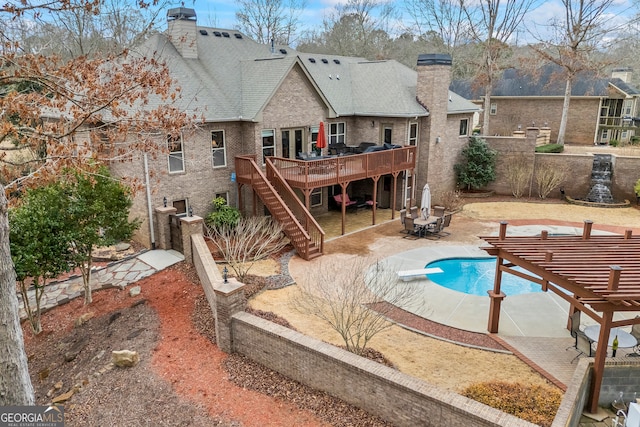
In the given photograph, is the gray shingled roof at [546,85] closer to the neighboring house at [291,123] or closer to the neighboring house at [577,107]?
the neighboring house at [577,107]

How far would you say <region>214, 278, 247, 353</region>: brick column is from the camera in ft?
34.4

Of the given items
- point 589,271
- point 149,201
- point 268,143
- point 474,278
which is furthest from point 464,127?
point 589,271

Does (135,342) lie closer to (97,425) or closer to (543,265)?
(97,425)

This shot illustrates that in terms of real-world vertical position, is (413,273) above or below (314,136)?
below

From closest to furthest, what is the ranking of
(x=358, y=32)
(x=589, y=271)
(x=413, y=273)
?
(x=589, y=271) < (x=413, y=273) < (x=358, y=32)

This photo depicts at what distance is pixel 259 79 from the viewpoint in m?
20.4

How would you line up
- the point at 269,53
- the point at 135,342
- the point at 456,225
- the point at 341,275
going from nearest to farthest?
the point at 135,342, the point at 341,275, the point at 456,225, the point at 269,53

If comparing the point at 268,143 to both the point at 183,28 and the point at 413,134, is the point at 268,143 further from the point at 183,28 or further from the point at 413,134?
the point at 413,134

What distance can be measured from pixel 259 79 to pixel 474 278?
1285cm

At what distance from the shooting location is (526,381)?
30.4 ft

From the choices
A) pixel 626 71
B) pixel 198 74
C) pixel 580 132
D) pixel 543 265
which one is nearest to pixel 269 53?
pixel 198 74

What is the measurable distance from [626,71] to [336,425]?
178 feet

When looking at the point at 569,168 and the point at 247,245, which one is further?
the point at 569,168

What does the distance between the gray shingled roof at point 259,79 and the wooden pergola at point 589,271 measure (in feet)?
37.8
